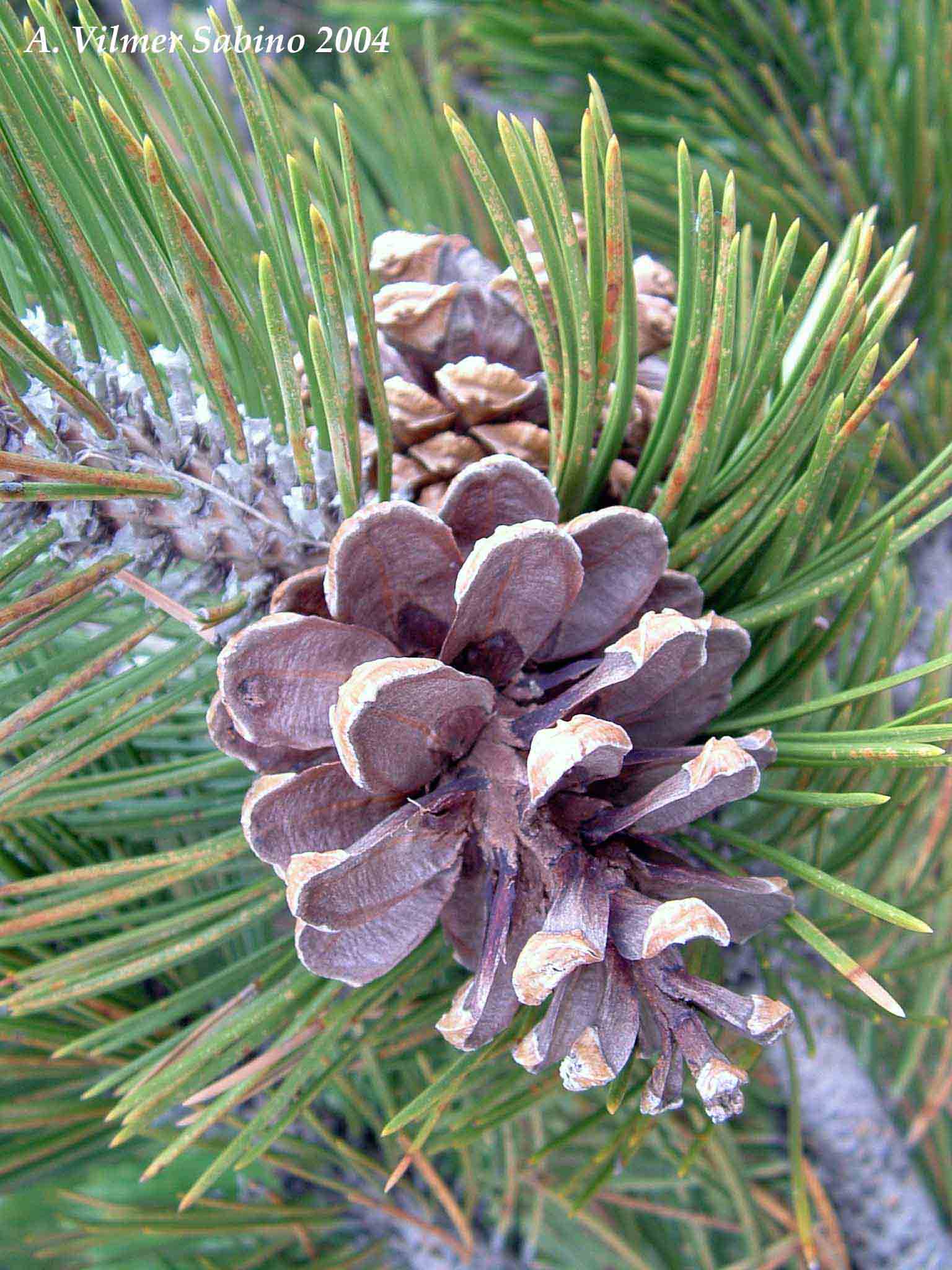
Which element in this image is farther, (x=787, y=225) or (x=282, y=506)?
(x=787, y=225)

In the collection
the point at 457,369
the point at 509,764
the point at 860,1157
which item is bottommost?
the point at 860,1157

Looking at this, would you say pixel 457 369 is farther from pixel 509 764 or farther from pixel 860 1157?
pixel 860 1157

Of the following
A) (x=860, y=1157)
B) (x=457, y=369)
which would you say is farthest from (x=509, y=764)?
(x=860, y=1157)

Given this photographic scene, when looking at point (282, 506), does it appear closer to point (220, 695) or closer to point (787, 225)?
point (220, 695)

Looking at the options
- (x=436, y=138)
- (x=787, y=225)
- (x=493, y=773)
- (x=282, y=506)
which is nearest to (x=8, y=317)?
(x=282, y=506)

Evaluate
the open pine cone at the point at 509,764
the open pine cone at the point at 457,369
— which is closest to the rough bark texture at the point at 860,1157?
the open pine cone at the point at 509,764

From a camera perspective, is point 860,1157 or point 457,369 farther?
point 860,1157

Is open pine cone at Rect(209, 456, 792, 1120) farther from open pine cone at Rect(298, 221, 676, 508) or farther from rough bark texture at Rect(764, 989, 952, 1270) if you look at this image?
rough bark texture at Rect(764, 989, 952, 1270)

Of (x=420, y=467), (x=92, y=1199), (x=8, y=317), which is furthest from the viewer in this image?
(x=92, y=1199)
